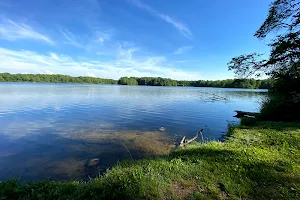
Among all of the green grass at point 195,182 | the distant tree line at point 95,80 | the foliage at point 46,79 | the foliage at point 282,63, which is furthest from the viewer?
the distant tree line at point 95,80

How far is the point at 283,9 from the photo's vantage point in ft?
35.7

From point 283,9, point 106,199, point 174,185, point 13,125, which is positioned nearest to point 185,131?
point 174,185

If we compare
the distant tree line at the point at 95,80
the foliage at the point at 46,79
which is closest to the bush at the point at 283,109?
the distant tree line at the point at 95,80

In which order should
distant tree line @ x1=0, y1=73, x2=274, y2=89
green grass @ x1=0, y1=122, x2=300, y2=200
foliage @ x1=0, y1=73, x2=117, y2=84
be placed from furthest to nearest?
distant tree line @ x1=0, y1=73, x2=274, y2=89 → foliage @ x1=0, y1=73, x2=117, y2=84 → green grass @ x1=0, y1=122, x2=300, y2=200

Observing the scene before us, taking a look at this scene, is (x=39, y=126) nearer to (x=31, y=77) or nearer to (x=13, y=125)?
(x=13, y=125)

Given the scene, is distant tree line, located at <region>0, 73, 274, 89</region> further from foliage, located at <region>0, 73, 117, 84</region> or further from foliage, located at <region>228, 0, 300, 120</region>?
foliage, located at <region>228, 0, 300, 120</region>

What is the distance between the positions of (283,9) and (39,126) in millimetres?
20152

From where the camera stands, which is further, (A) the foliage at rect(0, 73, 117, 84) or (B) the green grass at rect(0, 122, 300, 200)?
(A) the foliage at rect(0, 73, 117, 84)

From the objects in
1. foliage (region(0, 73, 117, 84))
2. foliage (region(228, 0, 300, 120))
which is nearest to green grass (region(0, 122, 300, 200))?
foliage (region(228, 0, 300, 120))

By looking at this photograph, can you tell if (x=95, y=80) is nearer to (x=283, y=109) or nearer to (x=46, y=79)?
(x=46, y=79)

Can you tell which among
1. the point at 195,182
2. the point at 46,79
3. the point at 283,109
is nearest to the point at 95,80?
the point at 46,79

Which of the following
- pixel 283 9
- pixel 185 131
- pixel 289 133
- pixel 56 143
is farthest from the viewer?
pixel 185 131

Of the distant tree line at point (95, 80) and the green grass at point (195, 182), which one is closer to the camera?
the green grass at point (195, 182)

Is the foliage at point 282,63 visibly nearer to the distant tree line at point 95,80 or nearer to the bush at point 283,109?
the bush at point 283,109
